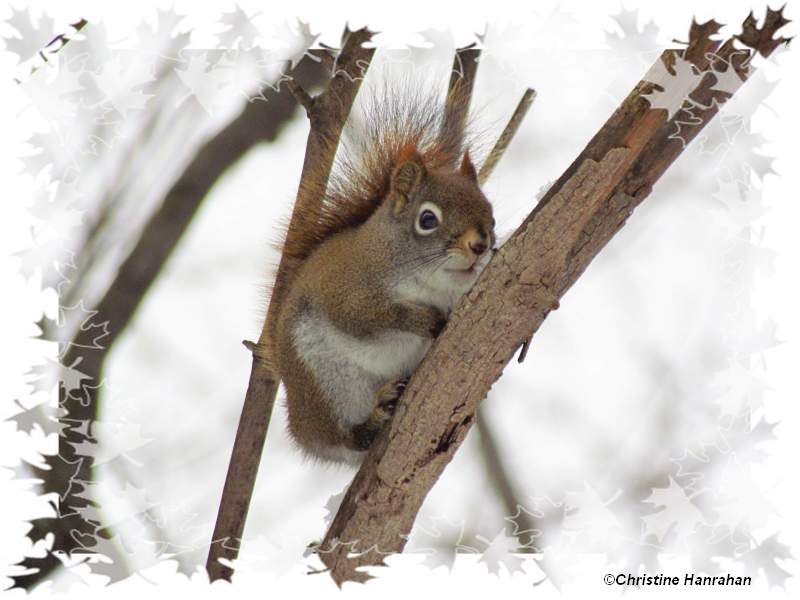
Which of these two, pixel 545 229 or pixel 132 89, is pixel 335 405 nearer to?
pixel 545 229

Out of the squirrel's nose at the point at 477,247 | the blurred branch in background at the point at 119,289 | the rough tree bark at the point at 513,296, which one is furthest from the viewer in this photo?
the blurred branch in background at the point at 119,289

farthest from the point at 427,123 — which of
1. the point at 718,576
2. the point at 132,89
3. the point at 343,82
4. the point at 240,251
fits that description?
the point at 718,576

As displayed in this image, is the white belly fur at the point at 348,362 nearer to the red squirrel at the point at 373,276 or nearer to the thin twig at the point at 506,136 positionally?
the red squirrel at the point at 373,276

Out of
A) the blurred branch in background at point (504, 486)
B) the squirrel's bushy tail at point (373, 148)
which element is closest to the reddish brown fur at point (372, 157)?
the squirrel's bushy tail at point (373, 148)

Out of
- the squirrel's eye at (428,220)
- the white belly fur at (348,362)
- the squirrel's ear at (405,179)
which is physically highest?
the squirrel's ear at (405,179)

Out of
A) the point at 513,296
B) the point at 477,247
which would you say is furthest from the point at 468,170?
the point at 513,296

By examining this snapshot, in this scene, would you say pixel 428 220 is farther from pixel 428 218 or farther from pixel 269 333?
pixel 269 333

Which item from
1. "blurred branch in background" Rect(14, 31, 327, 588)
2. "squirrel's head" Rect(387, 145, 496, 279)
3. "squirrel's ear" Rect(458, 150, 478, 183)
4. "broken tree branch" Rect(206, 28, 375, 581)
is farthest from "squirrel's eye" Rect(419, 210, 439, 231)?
"blurred branch in background" Rect(14, 31, 327, 588)
